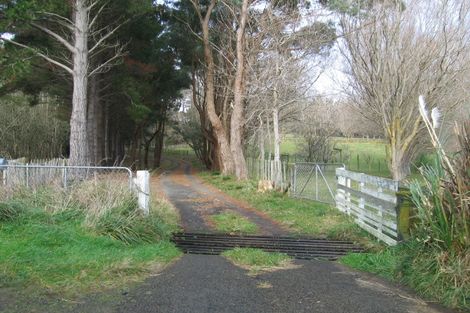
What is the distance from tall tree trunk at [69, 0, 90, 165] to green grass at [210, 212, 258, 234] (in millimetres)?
8589

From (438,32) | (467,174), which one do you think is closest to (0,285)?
(467,174)

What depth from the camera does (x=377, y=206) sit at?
9.74 meters

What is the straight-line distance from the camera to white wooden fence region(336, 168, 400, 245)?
884 cm

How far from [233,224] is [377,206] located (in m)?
3.78

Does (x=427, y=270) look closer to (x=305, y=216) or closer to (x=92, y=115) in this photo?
(x=305, y=216)

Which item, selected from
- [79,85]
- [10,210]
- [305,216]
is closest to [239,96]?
[79,85]

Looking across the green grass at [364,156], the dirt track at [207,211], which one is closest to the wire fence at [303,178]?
the dirt track at [207,211]

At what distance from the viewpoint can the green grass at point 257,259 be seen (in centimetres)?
756

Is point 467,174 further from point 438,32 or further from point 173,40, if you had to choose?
point 173,40

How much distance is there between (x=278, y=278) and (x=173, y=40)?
30.4 m

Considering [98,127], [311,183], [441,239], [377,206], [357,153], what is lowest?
[311,183]

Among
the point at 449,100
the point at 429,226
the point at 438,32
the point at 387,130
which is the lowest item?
the point at 429,226

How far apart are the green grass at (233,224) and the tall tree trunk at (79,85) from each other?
Answer: 8.59 meters

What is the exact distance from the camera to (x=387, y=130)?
24.0m
